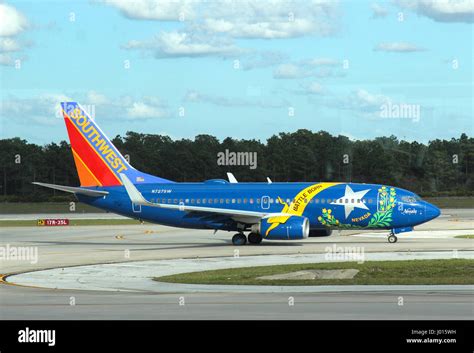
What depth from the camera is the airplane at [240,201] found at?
50.8 metres

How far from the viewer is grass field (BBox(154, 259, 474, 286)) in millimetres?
30297

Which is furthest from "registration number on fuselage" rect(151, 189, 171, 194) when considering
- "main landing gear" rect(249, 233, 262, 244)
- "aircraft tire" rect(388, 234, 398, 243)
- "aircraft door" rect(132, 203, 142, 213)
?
"aircraft tire" rect(388, 234, 398, 243)

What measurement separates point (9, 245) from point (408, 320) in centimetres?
3780

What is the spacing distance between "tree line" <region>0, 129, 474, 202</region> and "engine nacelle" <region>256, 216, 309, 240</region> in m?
66.0

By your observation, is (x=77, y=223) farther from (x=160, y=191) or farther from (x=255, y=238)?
(x=255, y=238)

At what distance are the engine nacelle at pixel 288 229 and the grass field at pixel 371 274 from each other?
12.9 m

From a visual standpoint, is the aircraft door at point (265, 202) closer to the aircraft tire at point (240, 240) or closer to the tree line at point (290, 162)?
the aircraft tire at point (240, 240)

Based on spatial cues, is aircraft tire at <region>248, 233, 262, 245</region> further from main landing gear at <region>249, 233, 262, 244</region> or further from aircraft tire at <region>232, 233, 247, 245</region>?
aircraft tire at <region>232, 233, 247, 245</region>

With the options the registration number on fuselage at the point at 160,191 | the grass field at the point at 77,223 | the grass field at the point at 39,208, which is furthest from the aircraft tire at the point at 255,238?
the grass field at the point at 39,208

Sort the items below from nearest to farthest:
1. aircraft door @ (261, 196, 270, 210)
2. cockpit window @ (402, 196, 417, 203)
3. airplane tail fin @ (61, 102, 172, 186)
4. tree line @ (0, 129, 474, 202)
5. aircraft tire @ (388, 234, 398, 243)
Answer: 1. cockpit window @ (402, 196, 417, 203)
2. aircraft tire @ (388, 234, 398, 243)
3. aircraft door @ (261, 196, 270, 210)
4. airplane tail fin @ (61, 102, 172, 186)
5. tree line @ (0, 129, 474, 202)

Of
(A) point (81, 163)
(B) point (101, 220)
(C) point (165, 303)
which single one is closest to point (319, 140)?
(B) point (101, 220)

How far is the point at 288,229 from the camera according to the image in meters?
49.7

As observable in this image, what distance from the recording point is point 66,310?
2388 centimetres
